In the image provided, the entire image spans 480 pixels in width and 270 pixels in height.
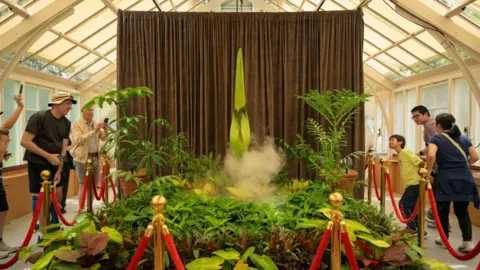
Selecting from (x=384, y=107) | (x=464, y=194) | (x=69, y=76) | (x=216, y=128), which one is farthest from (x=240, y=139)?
(x=384, y=107)

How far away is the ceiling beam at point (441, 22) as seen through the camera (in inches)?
175

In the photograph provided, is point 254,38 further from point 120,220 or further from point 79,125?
point 120,220

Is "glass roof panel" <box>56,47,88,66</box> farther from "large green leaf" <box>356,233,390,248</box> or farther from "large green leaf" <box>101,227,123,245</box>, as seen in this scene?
"large green leaf" <box>356,233,390,248</box>

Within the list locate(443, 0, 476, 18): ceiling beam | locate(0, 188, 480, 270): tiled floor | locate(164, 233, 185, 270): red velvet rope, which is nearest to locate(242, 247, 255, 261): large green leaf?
locate(164, 233, 185, 270): red velvet rope

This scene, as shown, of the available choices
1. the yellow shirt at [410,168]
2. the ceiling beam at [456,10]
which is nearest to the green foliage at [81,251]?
the yellow shirt at [410,168]

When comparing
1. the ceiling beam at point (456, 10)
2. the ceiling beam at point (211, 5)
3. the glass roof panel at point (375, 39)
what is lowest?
the ceiling beam at point (456, 10)

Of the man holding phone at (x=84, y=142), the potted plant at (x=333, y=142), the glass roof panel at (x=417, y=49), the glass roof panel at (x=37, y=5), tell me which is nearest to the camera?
the potted plant at (x=333, y=142)

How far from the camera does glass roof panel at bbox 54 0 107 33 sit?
5574 millimetres

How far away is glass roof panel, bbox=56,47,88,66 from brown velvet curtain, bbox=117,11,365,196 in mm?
2634

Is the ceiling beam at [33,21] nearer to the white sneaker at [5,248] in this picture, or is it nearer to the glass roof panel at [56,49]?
the glass roof panel at [56,49]

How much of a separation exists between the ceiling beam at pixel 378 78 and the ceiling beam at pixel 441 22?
317 cm

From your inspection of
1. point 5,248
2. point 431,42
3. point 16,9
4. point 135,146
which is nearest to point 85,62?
point 16,9

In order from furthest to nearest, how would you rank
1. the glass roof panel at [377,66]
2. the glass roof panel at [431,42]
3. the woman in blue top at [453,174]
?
the glass roof panel at [377,66]
the glass roof panel at [431,42]
the woman in blue top at [453,174]

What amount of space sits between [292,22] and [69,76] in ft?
15.9
